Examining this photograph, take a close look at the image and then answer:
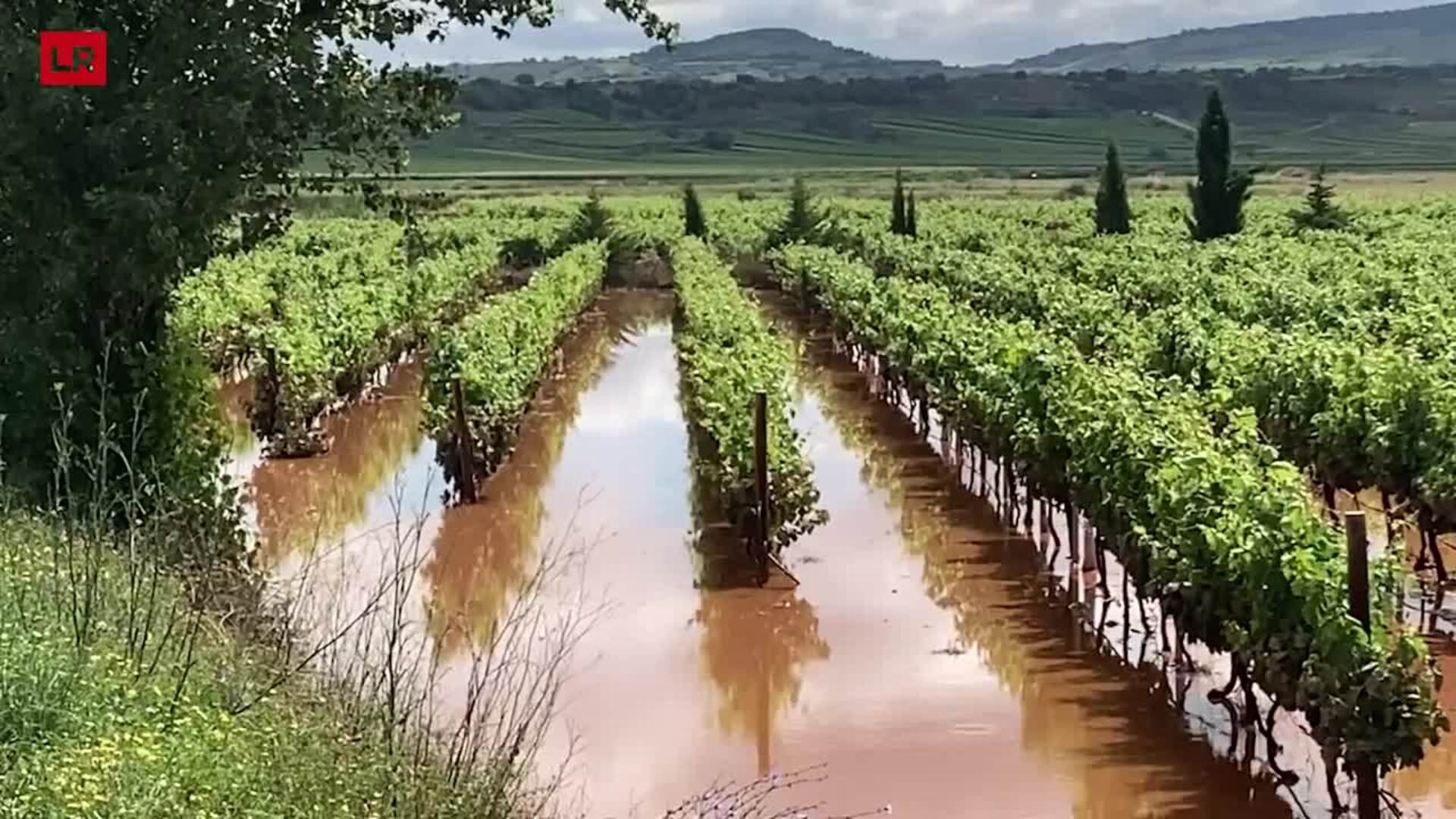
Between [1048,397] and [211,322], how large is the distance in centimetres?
1326

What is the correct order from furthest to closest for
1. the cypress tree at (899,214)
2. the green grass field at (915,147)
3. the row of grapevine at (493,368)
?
the green grass field at (915,147) → the cypress tree at (899,214) → the row of grapevine at (493,368)

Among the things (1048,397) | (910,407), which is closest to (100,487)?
(1048,397)

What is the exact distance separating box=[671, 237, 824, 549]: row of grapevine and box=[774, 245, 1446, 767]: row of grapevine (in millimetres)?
1685

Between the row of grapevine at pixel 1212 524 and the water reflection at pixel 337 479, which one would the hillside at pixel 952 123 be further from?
the row of grapevine at pixel 1212 524

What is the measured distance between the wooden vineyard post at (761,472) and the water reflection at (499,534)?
184 centimetres

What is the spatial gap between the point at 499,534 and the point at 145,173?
225 inches

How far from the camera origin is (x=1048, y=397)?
1318cm

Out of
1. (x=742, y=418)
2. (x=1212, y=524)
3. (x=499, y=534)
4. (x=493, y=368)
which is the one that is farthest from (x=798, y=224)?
(x=1212, y=524)

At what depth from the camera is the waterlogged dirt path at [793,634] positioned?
30.3ft

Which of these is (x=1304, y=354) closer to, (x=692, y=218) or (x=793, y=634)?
(x=793, y=634)

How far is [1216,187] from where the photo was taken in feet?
127

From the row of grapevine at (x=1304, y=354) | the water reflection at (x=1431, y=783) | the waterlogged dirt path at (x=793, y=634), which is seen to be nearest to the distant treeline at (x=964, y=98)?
the row of grapevine at (x=1304, y=354)

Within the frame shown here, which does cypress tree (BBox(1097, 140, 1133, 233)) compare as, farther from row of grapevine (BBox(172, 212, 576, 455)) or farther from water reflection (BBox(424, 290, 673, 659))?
water reflection (BBox(424, 290, 673, 659))

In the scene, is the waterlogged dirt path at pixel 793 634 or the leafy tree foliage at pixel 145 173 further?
the leafy tree foliage at pixel 145 173
